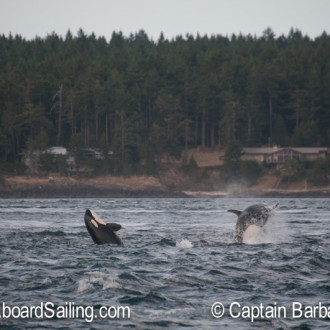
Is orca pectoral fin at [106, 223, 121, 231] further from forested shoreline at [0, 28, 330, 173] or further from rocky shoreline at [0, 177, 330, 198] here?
forested shoreline at [0, 28, 330, 173]

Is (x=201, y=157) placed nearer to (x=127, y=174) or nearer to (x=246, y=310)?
(x=127, y=174)

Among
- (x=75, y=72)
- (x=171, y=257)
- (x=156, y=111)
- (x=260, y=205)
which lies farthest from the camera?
(x=75, y=72)

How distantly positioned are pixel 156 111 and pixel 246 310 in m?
132

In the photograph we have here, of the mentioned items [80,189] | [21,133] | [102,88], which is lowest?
[80,189]

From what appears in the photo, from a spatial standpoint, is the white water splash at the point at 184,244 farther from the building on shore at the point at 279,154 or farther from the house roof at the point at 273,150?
the house roof at the point at 273,150

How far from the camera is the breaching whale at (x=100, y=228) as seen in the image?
73.6ft

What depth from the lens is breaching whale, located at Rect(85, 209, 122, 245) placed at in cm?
2244

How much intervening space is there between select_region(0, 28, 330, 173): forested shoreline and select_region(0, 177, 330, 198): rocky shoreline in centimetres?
942

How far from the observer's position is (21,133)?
13562 cm

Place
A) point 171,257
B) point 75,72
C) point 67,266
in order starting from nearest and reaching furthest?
1. point 67,266
2. point 171,257
3. point 75,72

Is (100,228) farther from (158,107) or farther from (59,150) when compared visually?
(158,107)

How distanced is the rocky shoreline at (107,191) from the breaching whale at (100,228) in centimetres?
8767

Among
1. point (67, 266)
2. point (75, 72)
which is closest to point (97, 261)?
point (67, 266)

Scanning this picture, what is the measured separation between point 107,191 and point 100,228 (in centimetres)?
9154
